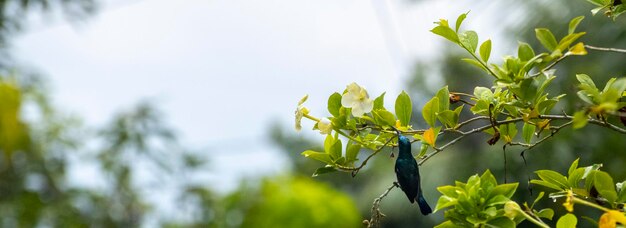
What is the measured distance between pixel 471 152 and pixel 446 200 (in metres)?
7.09

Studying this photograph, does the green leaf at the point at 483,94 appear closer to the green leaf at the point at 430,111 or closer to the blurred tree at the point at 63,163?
the green leaf at the point at 430,111

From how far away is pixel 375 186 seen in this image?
8.76m

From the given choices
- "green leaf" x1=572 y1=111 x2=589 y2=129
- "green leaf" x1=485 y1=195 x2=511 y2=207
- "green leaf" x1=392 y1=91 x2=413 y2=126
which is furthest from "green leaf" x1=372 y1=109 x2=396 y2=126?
"green leaf" x1=572 y1=111 x2=589 y2=129

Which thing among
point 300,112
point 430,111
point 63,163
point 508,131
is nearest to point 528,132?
point 508,131

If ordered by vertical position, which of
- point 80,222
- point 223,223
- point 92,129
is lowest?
point 223,223

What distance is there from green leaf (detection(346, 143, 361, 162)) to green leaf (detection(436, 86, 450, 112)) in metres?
0.08

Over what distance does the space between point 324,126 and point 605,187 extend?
9.7 inches

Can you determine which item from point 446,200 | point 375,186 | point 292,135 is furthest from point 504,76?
point 292,135

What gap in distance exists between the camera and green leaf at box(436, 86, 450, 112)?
0.87 metres

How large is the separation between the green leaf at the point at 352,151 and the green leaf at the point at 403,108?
5cm

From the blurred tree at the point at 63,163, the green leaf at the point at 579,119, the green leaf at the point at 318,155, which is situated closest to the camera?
the green leaf at the point at 579,119

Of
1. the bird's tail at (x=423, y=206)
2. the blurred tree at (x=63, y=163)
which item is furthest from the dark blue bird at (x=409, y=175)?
the blurred tree at (x=63, y=163)

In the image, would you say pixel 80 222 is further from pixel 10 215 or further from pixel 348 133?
pixel 348 133

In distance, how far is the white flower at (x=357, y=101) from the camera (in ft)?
2.73
